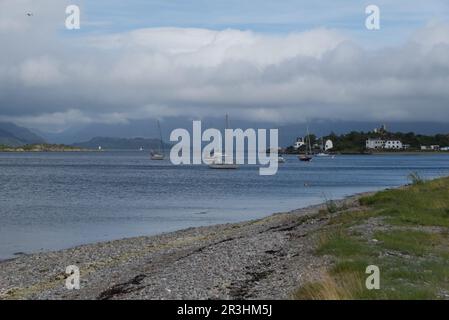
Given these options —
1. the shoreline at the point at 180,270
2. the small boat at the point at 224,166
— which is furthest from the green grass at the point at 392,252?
the small boat at the point at 224,166

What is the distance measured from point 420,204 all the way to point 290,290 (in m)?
17.1

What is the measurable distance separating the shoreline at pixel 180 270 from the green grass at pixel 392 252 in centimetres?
73

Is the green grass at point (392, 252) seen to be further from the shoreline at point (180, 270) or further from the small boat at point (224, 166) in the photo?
the small boat at point (224, 166)

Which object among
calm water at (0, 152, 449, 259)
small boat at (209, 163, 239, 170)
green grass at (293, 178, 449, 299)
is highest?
small boat at (209, 163, 239, 170)

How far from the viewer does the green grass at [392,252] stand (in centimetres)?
1398

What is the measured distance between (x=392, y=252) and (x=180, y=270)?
5.95 meters

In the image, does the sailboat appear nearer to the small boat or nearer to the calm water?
the small boat

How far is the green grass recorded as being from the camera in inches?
550

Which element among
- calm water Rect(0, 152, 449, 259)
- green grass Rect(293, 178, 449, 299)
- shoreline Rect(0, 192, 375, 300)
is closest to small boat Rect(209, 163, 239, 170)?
calm water Rect(0, 152, 449, 259)

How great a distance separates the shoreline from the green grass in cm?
73

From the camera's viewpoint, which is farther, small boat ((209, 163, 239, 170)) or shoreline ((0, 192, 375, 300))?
small boat ((209, 163, 239, 170))

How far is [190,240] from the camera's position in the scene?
3272cm
